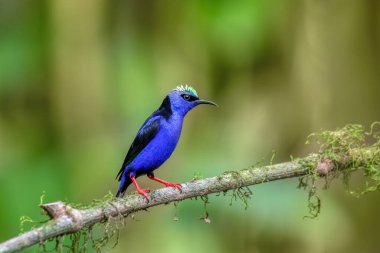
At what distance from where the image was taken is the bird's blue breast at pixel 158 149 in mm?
4941

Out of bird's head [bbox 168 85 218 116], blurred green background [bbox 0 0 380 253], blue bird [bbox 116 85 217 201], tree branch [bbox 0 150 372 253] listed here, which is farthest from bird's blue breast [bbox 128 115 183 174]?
blurred green background [bbox 0 0 380 253]

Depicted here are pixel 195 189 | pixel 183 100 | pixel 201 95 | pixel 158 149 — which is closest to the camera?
pixel 195 189

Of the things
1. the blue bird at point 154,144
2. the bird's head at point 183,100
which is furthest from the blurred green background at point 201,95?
the blue bird at point 154,144

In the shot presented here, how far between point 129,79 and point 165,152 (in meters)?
2.42

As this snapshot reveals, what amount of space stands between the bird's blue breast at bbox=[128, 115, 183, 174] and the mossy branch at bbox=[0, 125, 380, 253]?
2.79 ft

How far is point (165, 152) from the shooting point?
496cm

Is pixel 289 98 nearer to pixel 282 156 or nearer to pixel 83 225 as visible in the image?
pixel 282 156

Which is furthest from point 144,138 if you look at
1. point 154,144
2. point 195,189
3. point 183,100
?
point 195,189

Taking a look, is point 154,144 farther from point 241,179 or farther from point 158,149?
point 241,179

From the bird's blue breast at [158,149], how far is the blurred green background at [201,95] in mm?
1684

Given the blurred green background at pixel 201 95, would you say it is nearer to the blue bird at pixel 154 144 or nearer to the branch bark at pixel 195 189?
the blue bird at pixel 154 144

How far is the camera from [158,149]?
495cm

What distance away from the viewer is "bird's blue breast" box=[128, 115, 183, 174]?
4.94 metres

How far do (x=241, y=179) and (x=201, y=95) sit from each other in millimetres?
3535
